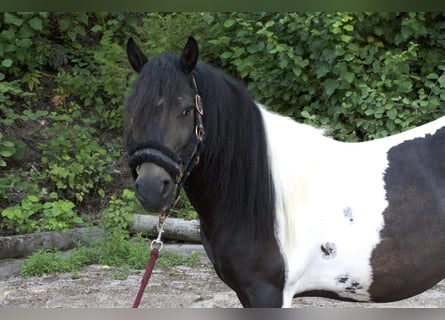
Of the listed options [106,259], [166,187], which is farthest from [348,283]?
[106,259]

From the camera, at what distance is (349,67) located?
17.1 ft

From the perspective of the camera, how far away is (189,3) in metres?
0.48

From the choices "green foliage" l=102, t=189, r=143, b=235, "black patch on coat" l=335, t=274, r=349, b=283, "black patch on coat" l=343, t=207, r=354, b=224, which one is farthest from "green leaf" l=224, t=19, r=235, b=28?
"black patch on coat" l=335, t=274, r=349, b=283

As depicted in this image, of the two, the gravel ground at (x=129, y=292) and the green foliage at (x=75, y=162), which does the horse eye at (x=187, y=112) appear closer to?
the gravel ground at (x=129, y=292)

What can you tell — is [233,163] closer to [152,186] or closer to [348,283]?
[152,186]

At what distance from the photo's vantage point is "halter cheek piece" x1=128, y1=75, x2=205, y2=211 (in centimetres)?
179

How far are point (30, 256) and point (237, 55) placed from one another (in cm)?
291

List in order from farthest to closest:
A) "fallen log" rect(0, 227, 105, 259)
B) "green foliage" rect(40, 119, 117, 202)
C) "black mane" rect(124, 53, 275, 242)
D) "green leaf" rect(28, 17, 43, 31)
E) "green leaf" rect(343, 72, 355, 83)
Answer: "green leaf" rect(28, 17, 43, 31)
"green foliage" rect(40, 119, 117, 202)
"green leaf" rect(343, 72, 355, 83)
"fallen log" rect(0, 227, 105, 259)
"black mane" rect(124, 53, 275, 242)

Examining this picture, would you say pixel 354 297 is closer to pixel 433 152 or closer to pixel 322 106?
pixel 433 152

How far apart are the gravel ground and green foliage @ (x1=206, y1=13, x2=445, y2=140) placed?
1.66 m

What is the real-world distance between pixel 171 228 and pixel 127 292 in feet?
3.63

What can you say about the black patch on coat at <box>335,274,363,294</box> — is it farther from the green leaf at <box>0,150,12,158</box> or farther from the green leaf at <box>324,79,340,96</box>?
the green leaf at <box>0,150,12,158</box>

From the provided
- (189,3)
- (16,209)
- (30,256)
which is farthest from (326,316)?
(16,209)

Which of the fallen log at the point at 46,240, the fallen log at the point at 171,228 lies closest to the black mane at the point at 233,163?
the fallen log at the point at 171,228
